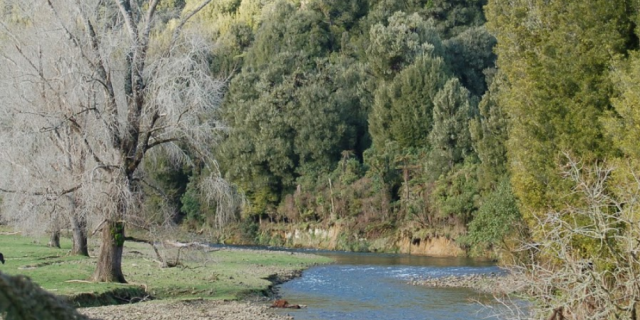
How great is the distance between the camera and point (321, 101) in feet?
235

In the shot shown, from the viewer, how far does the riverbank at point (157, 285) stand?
21047 mm

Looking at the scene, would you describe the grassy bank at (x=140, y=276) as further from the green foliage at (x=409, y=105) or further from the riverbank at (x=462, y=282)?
the green foliage at (x=409, y=105)

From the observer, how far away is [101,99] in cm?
2422

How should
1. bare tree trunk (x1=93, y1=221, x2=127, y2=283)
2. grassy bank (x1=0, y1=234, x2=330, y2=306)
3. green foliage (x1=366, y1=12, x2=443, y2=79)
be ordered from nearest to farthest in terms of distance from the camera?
grassy bank (x1=0, y1=234, x2=330, y2=306), bare tree trunk (x1=93, y1=221, x2=127, y2=283), green foliage (x1=366, y1=12, x2=443, y2=79)

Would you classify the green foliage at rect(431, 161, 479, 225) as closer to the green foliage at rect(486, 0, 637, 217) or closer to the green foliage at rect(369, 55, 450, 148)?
the green foliage at rect(369, 55, 450, 148)

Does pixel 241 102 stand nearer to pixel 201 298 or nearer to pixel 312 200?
pixel 312 200

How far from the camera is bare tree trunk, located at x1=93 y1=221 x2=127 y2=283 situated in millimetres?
24325

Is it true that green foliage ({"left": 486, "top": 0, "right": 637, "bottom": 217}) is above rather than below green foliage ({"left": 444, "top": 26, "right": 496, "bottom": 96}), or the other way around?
below

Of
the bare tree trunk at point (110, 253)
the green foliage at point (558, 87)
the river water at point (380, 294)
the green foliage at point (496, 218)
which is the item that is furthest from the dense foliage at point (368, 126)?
the bare tree trunk at point (110, 253)

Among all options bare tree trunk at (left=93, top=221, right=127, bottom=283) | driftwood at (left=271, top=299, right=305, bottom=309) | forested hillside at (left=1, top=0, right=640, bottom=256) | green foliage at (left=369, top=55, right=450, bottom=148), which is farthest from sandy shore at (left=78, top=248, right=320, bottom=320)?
green foliage at (left=369, top=55, right=450, bottom=148)

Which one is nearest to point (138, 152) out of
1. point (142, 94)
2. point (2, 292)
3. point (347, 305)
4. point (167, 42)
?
point (142, 94)

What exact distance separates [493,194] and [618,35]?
24.5 m

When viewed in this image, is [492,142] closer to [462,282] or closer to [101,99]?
[462,282]

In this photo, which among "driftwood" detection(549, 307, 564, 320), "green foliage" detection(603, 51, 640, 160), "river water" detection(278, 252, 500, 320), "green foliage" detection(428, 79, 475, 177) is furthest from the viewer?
"green foliage" detection(428, 79, 475, 177)
